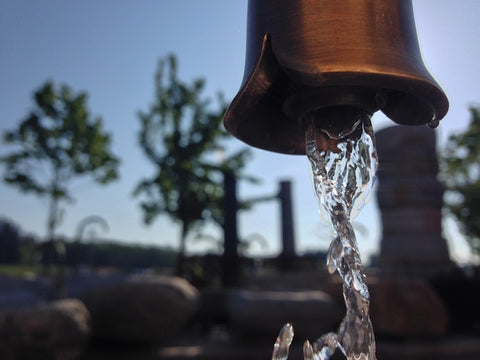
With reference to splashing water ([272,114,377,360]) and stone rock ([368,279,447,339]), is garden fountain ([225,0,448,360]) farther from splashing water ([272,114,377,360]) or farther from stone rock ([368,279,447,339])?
stone rock ([368,279,447,339])

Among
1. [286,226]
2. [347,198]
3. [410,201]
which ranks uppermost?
[410,201]

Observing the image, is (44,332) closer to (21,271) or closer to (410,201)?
(410,201)

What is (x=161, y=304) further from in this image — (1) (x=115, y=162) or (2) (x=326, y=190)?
(1) (x=115, y=162)

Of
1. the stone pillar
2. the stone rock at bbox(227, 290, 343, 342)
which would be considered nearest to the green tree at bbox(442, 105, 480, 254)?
the stone pillar

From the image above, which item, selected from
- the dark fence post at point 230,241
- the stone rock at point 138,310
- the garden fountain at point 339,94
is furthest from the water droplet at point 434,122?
the dark fence post at point 230,241

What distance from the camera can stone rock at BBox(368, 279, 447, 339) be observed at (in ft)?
18.2

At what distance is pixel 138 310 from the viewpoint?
5.42 metres

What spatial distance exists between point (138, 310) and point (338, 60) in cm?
529

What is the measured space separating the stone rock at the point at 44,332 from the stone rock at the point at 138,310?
2.41ft

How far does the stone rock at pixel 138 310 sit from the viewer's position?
538cm

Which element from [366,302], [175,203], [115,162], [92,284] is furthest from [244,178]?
[366,302]

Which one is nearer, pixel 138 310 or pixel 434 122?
pixel 434 122

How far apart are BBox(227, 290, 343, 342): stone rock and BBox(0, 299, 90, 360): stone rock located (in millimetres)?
1920

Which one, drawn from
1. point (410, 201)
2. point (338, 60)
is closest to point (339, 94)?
point (338, 60)
